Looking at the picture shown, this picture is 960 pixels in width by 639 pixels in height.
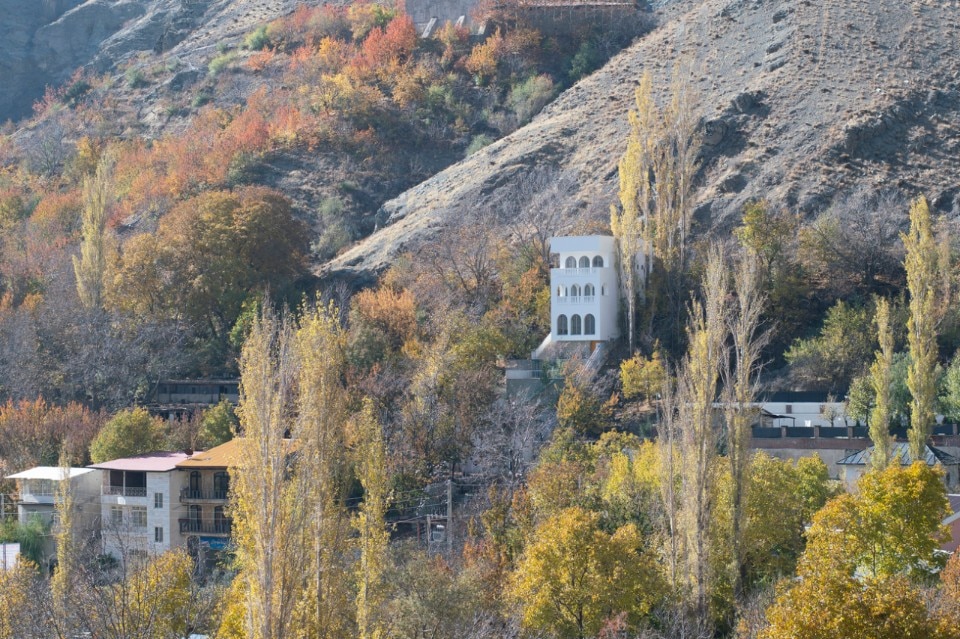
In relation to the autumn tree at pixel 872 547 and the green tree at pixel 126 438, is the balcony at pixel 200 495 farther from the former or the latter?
the autumn tree at pixel 872 547

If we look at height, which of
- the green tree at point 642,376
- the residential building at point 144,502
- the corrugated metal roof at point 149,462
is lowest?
the residential building at point 144,502

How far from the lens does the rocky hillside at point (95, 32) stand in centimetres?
10438

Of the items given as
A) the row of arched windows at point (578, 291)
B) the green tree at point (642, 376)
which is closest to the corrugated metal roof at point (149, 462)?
the row of arched windows at point (578, 291)

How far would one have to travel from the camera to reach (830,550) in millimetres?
28688

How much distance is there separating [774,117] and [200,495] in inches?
1299

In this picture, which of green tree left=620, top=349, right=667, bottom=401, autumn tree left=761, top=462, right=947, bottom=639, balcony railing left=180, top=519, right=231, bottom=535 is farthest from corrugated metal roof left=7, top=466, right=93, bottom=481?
autumn tree left=761, top=462, right=947, bottom=639

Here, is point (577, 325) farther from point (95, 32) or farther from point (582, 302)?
point (95, 32)

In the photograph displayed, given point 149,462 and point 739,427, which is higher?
point 739,427

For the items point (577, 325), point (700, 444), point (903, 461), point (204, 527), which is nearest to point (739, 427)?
point (700, 444)

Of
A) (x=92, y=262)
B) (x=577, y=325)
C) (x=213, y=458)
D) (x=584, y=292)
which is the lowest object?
(x=213, y=458)

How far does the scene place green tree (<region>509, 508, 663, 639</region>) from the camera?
3353 cm

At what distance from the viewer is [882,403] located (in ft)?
140

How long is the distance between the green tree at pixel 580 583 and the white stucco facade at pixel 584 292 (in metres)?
19.0

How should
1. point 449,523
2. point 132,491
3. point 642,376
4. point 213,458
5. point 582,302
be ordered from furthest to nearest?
1. point 582,302
2. point 642,376
3. point 213,458
4. point 132,491
5. point 449,523
